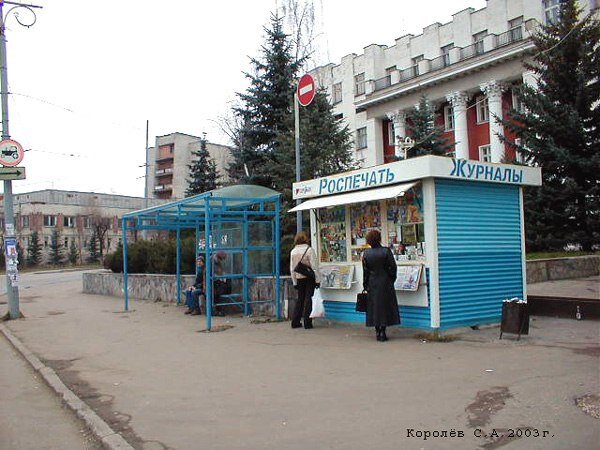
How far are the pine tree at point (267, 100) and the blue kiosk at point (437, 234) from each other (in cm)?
1012

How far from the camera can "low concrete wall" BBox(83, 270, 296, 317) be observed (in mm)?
12484

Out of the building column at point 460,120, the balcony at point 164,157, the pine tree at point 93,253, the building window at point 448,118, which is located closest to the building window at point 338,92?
the building window at point 448,118

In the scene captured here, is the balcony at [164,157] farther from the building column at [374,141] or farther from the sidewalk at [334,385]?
the sidewalk at [334,385]

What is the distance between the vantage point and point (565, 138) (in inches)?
709

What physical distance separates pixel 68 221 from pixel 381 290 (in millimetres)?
78327

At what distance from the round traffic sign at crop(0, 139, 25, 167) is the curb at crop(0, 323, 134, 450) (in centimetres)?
645

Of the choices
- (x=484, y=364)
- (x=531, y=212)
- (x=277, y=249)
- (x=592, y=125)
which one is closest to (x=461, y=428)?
(x=484, y=364)

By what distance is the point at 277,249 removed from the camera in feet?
41.3

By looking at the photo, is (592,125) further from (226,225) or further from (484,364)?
(484,364)

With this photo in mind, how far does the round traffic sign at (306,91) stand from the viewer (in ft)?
37.4

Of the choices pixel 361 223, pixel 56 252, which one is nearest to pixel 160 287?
pixel 361 223

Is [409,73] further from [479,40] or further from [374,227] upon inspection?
[374,227]

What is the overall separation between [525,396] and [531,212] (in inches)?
532

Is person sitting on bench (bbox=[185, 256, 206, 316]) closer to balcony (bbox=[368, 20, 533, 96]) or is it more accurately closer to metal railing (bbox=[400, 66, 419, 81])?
balcony (bbox=[368, 20, 533, 96])
